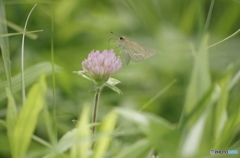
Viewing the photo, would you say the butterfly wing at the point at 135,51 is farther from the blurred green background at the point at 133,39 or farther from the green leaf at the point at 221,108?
the green leaf at the point at 221,108

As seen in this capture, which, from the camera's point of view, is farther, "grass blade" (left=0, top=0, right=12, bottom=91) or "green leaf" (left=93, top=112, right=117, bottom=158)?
"grass blade" (left=0, top=0, right=12, bottom=91)

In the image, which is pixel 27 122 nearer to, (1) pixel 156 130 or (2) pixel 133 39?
(1) pixel 156 130

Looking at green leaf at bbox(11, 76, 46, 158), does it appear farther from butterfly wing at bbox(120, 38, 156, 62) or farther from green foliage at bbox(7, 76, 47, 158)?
butterfly wing at bbox(120, 38, 156, 62)

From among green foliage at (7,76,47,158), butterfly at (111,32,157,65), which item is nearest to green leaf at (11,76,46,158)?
green foliage at (7,76,47,158)

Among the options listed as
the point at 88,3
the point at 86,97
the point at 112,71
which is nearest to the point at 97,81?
the point at 112,71

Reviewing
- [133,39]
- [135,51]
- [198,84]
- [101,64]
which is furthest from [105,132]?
[133,39]

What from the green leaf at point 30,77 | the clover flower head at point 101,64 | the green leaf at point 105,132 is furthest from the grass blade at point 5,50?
the green leaf at point 105,132

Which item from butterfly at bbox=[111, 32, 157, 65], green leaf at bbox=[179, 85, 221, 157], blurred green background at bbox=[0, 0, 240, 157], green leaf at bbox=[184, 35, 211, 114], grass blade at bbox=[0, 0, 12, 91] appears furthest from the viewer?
blurred green background at bbox=[0, 0, 240, 157]
